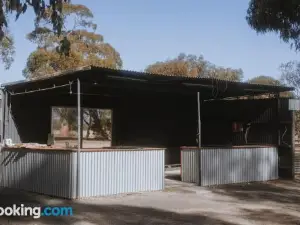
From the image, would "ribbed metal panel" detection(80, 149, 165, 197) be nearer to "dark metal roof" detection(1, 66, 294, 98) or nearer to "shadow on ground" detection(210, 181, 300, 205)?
"shadow on ground" detection(210, 181, 300, 205)

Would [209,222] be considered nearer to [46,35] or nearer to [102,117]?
[102,117]

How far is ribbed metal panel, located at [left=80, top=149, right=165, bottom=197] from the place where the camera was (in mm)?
9844

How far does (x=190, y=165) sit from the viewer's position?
41.3ft

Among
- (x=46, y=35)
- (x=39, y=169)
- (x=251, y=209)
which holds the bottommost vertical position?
(x=251, y=209)

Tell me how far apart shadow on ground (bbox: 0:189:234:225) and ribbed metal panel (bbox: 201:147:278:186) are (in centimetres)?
402

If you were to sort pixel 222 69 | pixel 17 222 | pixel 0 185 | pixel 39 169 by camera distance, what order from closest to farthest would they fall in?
pixel 17 222, pixel 39 169, pixel 0 185, pixel 222 69

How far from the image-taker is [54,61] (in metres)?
26.9

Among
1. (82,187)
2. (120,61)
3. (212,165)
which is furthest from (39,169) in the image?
(120,61)

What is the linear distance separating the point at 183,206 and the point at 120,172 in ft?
6.63

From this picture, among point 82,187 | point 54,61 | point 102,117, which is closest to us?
point 82,187

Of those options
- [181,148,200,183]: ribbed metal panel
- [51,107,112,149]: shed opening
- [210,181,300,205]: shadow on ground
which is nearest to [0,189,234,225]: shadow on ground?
[210,181,300,205]: shadow on ground

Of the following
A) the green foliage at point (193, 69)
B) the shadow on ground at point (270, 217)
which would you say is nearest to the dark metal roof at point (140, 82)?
the shadow on ground at point (270, 217)

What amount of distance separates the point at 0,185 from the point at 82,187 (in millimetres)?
3358

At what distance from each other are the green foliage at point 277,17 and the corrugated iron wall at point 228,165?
4.28 meters
